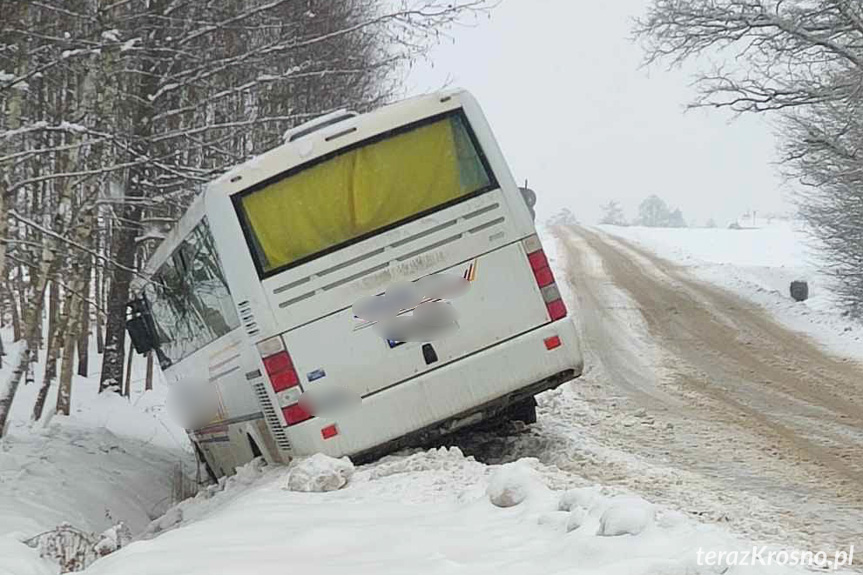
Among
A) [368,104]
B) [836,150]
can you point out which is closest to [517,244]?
[368,104]

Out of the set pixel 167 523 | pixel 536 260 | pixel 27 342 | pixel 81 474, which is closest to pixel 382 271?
pixel 536 260

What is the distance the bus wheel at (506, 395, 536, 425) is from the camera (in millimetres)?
9414

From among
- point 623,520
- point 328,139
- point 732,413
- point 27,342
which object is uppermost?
point 328,139

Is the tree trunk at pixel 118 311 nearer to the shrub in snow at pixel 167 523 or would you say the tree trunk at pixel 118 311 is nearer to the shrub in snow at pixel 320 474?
the shrub in snow at pixel 167 523

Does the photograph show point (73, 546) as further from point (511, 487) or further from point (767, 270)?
point (767, 270)

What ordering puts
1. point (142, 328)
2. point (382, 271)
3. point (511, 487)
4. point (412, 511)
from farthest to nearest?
1. point (142, 328)
2. point (382, 271)
3. point (412, 511)
4. point (511, 487)

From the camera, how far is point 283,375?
7.63m

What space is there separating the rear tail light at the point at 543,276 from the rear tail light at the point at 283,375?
6.69 ft

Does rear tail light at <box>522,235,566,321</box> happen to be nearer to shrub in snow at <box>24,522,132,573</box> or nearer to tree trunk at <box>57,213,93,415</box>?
shrub in snow at <box>24,522,132,573</box>

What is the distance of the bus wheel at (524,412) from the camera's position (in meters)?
9.41

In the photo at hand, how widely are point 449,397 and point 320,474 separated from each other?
136 cm

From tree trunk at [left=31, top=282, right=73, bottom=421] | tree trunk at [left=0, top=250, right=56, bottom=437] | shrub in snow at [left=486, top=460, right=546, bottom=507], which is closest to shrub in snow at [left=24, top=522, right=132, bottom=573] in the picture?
shrub in snow at [left=486, top=460, right=546, bottom=507]

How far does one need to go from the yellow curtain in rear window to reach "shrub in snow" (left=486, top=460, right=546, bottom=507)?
2.66 meters

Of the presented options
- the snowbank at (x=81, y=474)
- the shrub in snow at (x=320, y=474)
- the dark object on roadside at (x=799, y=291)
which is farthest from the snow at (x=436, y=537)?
the dark object on roadside at (x=799, y=291)
